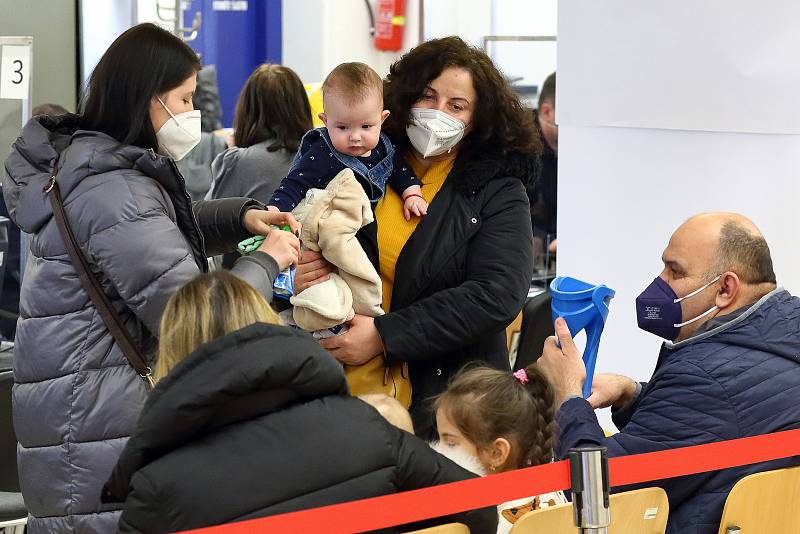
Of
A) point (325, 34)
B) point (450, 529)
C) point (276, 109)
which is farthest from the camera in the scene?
point (325, 34)

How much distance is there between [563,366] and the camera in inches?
109

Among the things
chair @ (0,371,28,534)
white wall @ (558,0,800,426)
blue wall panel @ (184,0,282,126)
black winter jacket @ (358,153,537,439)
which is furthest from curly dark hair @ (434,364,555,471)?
blue wall panel @ (184,0,282,126)

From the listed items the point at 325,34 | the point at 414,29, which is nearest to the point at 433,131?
the point at 325,34

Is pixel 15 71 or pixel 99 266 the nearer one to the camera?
pixel 99 266

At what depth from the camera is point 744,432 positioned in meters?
2.58

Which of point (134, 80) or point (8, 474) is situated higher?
point (134, 80)

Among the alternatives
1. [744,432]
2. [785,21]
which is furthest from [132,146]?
[785,21]

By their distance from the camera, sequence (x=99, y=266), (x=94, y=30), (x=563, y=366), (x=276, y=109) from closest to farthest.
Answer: (x=99, y=266) → (x=563, y=366) → (x=276, y=109) → (x=94, y=30)

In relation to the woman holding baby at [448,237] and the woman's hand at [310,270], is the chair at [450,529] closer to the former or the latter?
the woman holding baby at [448,237]

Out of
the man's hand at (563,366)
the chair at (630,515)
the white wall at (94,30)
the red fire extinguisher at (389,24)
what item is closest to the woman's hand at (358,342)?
the man's hand at (563,366)

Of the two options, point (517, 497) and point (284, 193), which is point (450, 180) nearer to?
point (284, 193)

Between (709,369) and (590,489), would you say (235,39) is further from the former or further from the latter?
(590,489)

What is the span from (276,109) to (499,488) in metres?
2.88

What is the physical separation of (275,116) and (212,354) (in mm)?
3016
